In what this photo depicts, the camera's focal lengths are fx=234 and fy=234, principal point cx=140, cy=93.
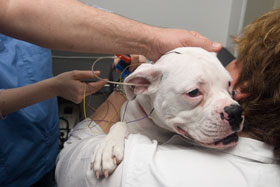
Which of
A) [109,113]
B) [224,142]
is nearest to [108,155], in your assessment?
[224,142]

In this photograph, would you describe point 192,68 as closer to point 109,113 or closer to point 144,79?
point 144,79

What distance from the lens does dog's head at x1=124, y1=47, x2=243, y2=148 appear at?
719mm

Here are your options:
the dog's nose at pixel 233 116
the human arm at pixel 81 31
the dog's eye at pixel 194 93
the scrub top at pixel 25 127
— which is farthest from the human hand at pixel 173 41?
the scrub top at pixel 25 127

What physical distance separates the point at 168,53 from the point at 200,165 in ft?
1.55

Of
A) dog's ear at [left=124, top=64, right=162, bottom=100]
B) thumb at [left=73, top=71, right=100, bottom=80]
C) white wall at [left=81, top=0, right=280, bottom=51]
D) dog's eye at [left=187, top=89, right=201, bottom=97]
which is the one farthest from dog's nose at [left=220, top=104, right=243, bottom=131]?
white wall at [left=81, top=0, right=280, bottom=51]

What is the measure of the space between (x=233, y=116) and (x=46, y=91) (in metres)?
0.80

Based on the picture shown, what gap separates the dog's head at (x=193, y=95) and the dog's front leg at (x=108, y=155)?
0.19m

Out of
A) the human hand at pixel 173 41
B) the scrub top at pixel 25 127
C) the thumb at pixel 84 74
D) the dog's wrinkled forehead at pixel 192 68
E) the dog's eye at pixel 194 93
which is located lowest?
the scrub top at pixel 25 127

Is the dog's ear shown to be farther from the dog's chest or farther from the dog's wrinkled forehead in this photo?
the dog's chest

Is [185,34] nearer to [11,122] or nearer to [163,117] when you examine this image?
[163,117]

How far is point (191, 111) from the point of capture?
2.61 feet

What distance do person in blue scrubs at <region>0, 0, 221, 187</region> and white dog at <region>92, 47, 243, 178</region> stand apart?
0.13m

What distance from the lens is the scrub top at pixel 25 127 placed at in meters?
1.15

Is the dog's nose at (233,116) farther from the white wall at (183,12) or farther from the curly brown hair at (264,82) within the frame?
the white wall at (183,12)
